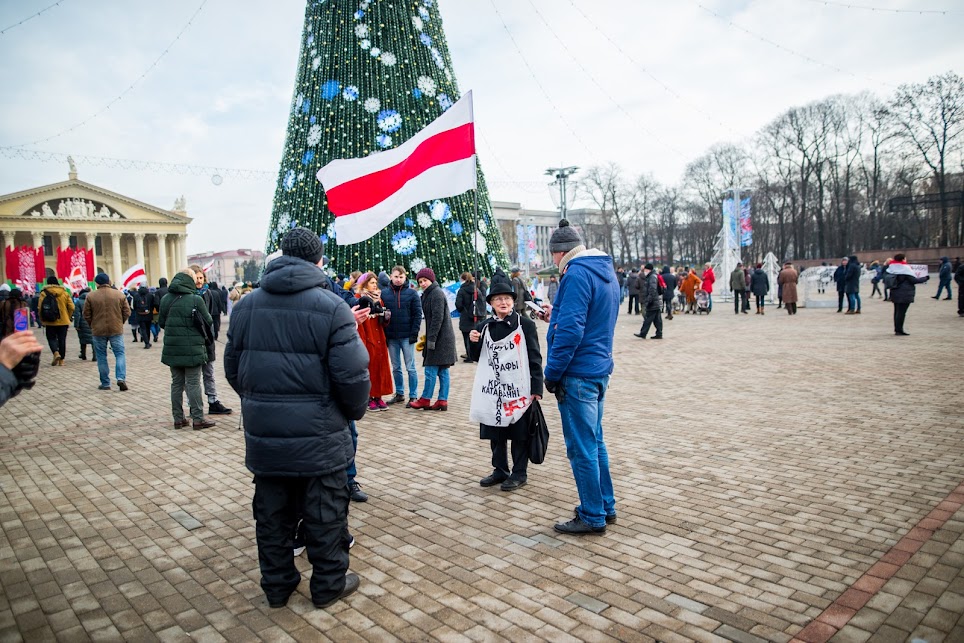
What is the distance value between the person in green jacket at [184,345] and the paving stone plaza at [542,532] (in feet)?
1.36

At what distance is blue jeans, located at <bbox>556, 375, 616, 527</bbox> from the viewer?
13.1 ft

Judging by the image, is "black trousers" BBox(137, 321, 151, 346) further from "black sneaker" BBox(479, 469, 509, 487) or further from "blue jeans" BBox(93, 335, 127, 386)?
"black sneaker" BBox(479, 469, 509, 487)

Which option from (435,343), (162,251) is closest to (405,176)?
(435,343)

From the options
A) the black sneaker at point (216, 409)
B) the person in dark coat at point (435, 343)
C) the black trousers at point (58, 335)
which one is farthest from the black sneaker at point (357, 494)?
the black trousers at point (58, 335)

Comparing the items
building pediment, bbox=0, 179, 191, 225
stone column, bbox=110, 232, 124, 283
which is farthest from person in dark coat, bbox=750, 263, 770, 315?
stone column, bbox=110, 232, 124, 283

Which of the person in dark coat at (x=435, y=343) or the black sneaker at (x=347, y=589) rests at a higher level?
the person in dark coat at (x=435, y=343)

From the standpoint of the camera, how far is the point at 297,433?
10.3 feet

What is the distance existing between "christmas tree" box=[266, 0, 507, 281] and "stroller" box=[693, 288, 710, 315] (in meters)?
12.4

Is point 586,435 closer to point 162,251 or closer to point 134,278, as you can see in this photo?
point 134,278

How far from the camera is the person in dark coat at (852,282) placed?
18250 millimetres

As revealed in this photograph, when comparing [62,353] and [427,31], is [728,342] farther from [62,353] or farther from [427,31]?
[62,353]

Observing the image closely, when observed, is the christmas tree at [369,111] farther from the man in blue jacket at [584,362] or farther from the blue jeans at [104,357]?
the man in blue jacket at [584,362]

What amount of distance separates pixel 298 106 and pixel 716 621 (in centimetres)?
1237

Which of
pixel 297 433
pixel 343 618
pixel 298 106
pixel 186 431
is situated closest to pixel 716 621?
pixel 343 618
